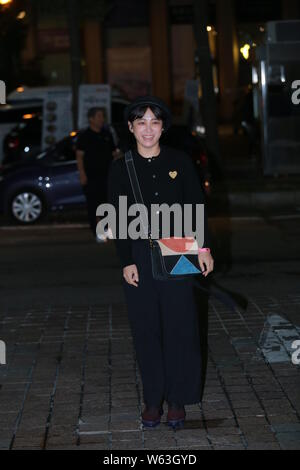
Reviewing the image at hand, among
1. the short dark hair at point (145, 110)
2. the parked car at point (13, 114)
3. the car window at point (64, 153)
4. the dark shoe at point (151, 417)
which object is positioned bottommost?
the dark shoe at point (151, 417)

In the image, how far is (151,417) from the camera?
6.06 metres

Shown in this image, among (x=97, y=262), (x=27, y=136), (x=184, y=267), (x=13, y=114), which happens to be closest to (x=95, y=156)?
(x=97, y=262)

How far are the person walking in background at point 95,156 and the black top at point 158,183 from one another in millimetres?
7584

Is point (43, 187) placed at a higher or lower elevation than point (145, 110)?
lower

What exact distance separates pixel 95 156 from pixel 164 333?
784 cm

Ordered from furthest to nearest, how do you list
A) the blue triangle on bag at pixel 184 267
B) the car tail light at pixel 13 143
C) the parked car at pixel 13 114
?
the parked car at pixel 13 114
the car tail light at pixel 13 143
the blue triangle on bag at pixel 184 267

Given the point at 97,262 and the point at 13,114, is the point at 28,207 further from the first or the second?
the point at 13,114

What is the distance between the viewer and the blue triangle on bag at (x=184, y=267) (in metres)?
5.94

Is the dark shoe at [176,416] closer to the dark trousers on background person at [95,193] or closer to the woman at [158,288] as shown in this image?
the woman at [158,288]

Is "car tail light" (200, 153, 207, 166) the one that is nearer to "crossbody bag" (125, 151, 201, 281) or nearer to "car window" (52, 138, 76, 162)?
"car window" (52, 138, 76, 162)

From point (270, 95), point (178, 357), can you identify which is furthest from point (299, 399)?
point (270, 95)

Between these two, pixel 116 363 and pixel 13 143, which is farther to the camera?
pixel 13 143

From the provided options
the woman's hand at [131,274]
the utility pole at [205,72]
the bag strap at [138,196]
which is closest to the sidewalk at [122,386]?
the woman's hand at [131,274]

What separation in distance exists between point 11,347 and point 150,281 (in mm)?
2568
